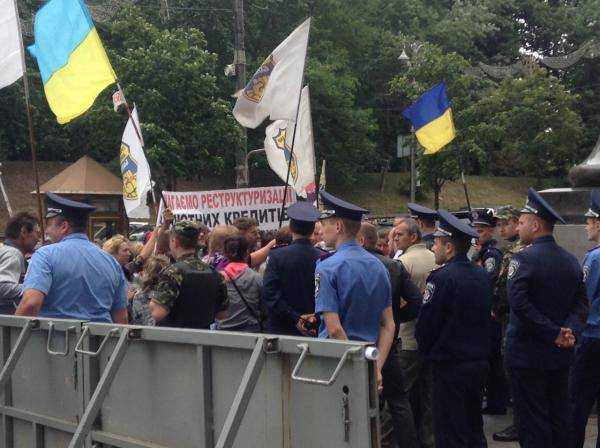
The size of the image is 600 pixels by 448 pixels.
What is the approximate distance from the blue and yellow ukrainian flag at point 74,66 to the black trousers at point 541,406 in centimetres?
571

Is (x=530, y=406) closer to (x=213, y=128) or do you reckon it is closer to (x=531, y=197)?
(x=531, y=197)

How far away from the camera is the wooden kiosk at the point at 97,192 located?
95.8 ft

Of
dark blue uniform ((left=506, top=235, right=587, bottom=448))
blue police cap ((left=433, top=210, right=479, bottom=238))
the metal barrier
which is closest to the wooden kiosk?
blue police cap ((left=433, top=210, right=479, bottom=238))

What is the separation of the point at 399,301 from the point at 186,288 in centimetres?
176

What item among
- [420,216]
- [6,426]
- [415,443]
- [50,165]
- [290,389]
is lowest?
[415,443]

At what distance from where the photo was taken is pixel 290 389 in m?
3.78

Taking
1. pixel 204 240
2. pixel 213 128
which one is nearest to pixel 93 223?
pixel 213 128

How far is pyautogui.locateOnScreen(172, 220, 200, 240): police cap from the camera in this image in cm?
643

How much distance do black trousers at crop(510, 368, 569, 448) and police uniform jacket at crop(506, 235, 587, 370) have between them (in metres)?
0.10

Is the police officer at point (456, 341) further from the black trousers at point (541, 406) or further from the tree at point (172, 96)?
the tree at point (172, 96)

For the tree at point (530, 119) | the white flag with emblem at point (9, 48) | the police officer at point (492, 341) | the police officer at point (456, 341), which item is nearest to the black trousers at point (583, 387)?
the police officer at point (456, 341)

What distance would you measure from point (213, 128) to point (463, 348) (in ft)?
93.5

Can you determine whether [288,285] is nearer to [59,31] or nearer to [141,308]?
[141,308]

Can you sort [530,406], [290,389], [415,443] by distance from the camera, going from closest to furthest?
1. [290,389]
2. [530,406]
3. [415,443]
